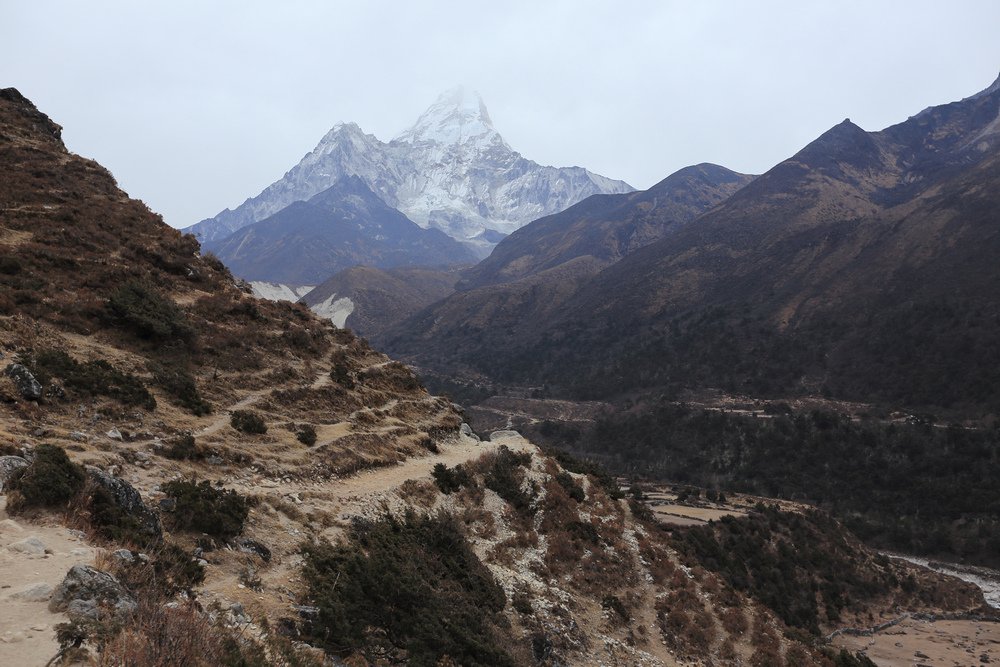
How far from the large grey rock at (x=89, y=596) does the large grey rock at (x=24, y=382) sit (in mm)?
9427

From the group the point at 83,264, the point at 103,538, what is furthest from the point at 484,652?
the point at 83,264

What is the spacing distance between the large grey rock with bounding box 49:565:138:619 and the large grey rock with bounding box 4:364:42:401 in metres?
9.43

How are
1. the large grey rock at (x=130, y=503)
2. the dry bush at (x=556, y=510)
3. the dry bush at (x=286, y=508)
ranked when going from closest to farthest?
the large grey rock at (x=130, y=503)
the dry bush at (x=286, y=508)
the dry bush at (x=556, y=510)

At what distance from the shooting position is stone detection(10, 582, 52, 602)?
23.6 feet

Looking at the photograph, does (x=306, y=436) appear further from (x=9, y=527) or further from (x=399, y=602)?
(x=9, y=527)

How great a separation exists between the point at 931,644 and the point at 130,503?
53583 millimetres

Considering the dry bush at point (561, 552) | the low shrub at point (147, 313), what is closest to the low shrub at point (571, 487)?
the dry bush at point (561, 552)

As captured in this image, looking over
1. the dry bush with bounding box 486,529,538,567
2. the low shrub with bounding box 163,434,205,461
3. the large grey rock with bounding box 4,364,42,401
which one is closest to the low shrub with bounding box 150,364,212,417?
the low shrub with bounding box 163,434,205,461

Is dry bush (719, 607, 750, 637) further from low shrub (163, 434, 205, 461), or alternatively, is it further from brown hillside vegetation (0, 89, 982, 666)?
low shrub (163, 434, 205, 461)

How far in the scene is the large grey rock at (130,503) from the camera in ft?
35.0

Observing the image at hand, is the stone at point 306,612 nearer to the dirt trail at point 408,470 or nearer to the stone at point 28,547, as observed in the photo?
the stone at point 28,547

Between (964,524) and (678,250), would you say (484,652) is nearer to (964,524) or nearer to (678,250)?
(964,524)

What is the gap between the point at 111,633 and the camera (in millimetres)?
6387

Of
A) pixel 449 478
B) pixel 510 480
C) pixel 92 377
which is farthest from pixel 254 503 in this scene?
pixel 510 480
